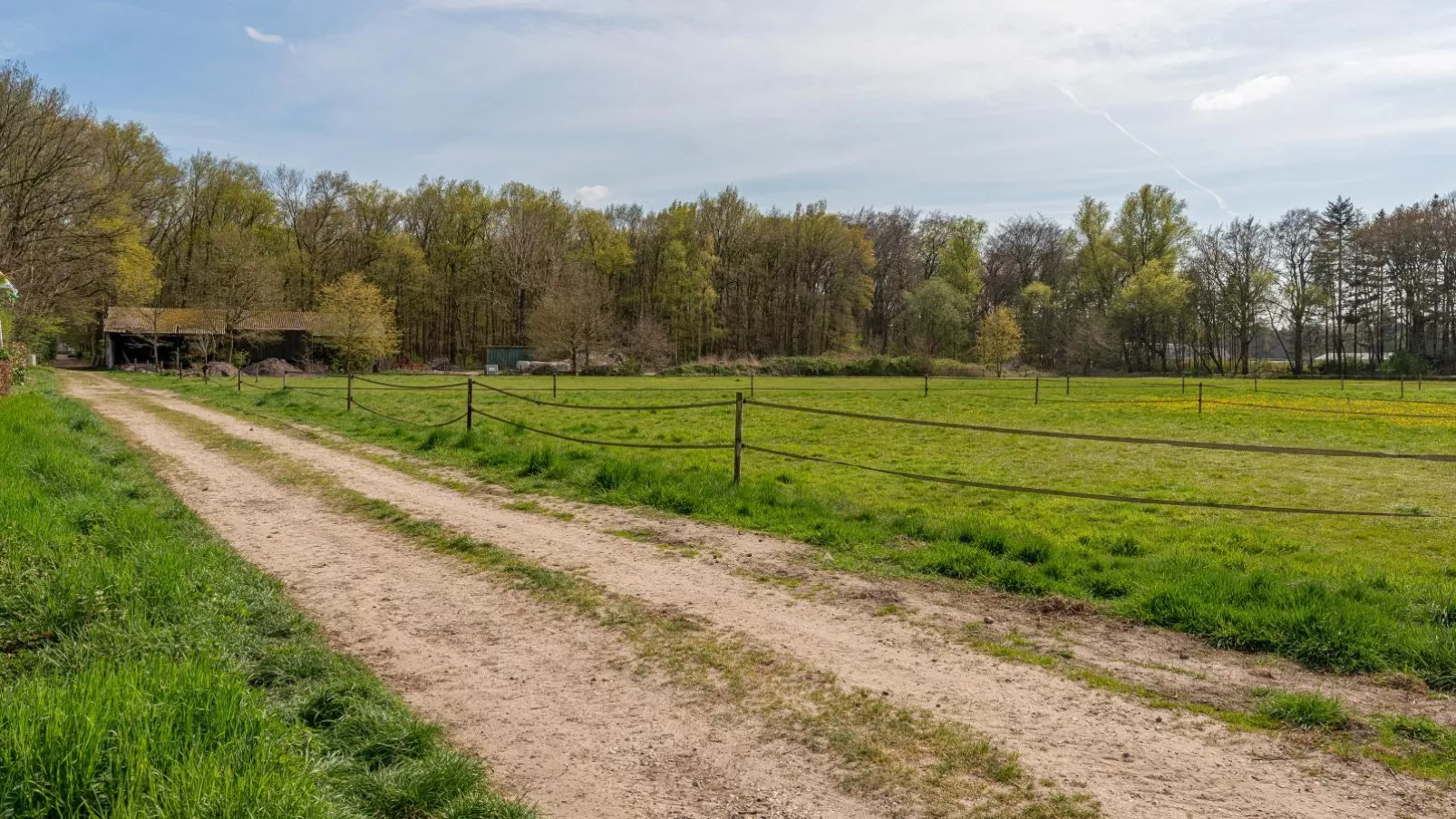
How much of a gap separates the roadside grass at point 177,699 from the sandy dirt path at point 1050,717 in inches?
89.2

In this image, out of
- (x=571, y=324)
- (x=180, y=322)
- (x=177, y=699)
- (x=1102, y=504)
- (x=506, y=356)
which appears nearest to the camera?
(x=177, y=699)

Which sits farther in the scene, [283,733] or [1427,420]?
[1427,420]

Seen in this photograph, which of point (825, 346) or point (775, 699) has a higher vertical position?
point (825, 346)

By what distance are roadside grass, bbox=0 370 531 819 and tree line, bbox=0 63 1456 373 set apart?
5496cm

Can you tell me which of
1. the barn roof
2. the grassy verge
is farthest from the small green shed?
the grassy verge

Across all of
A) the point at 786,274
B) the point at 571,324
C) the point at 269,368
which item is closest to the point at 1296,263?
the point at 786,274

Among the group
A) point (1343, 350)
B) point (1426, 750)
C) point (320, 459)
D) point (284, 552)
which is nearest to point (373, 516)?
point (284, 552)

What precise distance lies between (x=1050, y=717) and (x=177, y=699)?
158 inches

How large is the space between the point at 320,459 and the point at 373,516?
4.79 m

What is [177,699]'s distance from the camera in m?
3.27

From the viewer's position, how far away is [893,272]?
8525 centimetres

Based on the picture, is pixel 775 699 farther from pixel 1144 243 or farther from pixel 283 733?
pixel 1144 243

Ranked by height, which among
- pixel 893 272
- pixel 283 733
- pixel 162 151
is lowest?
pixel 283 733

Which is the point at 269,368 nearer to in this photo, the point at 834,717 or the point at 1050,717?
the point at 834,717
